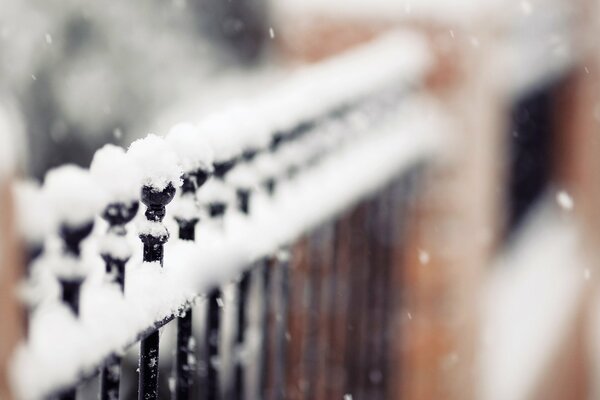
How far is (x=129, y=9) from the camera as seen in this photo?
7.11m

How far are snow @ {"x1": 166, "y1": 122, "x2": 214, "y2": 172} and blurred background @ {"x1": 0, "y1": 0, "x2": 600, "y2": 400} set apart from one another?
2791 millimetres

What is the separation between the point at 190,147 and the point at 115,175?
0.37 m

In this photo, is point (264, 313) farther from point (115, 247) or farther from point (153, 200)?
point (115, 247)

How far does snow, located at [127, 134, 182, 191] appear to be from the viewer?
1.52 meters

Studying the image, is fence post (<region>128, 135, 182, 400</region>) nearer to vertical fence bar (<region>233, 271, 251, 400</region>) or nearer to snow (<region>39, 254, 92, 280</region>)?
snow (<region>39, 254, 92, 280</region>)

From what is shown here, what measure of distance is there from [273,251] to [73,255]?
4.02ft

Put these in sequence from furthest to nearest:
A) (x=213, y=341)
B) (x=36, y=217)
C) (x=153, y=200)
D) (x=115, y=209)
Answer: (x=213, y=341) < (x=153, y=200) < (x=115, y=209) < (x=36, y=217)

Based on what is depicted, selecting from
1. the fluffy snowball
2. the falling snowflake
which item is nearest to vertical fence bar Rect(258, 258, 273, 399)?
the fluffy snowball

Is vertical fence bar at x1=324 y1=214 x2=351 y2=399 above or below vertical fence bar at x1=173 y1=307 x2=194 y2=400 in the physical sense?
above

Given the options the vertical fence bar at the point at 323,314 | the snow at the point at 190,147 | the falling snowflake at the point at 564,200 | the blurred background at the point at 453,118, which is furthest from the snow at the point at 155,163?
the falling snowflake at the point at 564,200

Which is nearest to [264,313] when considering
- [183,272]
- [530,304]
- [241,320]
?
[241,320]

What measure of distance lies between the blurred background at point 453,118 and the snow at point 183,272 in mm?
972

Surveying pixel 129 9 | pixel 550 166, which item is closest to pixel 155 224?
pixel 129 9

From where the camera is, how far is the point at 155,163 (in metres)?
1.56
